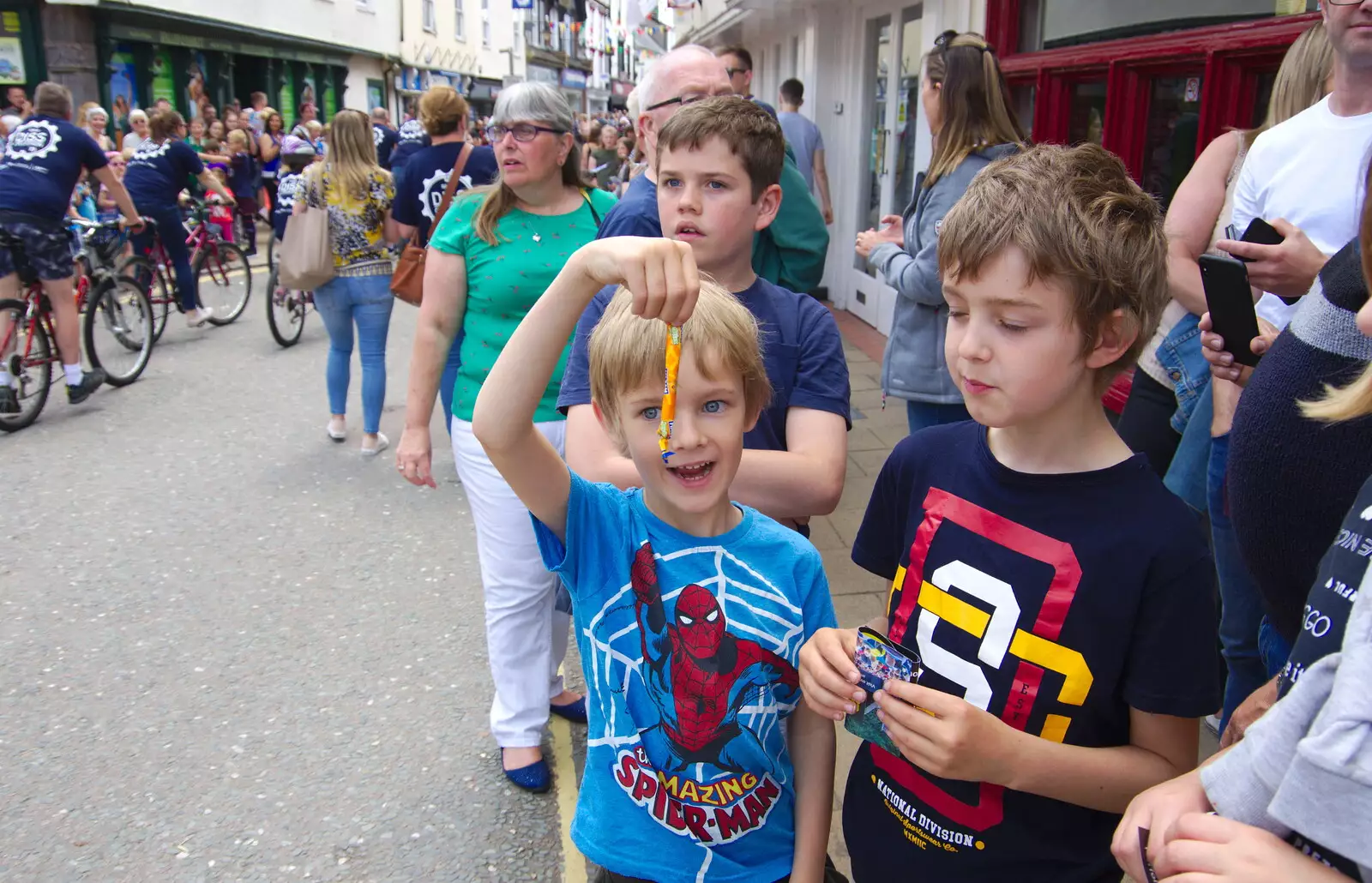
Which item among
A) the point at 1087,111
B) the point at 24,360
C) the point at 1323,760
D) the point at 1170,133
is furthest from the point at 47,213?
the point at 1323,760

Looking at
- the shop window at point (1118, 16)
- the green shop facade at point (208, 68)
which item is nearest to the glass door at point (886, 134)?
the shop window at point (1118, 16)

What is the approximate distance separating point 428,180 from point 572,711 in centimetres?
326

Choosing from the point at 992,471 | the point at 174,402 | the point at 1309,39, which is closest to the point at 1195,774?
the point at 992,471

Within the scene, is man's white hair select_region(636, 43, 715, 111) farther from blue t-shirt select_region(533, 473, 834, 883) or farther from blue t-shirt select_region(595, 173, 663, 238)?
blue t-shirt select_region(533, 473, 834, 883)

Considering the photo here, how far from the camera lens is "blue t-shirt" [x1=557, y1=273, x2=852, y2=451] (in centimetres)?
214

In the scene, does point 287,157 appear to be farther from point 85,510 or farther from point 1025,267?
point 1025,267

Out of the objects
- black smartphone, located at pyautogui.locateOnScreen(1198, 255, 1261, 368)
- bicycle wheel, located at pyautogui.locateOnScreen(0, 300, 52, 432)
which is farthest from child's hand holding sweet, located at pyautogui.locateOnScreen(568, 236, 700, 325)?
bicycle wheel, located at pyautogui.locateOnScreen(0, 300, 52, 432)

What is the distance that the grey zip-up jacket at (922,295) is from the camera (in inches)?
133

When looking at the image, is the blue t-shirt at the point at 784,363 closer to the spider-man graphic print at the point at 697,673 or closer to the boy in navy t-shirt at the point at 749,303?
the boy in navy t-shirt at the point at 749,303

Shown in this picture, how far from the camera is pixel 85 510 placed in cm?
547

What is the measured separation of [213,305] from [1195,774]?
1127 cm

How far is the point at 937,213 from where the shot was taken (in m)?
3.39

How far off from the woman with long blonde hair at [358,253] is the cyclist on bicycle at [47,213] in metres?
2.11

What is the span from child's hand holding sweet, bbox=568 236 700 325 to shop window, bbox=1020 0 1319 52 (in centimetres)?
349
